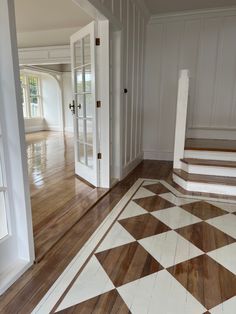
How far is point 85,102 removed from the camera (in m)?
3.12

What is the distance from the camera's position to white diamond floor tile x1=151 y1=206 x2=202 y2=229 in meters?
2.20

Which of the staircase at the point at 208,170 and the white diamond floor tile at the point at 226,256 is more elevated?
the staircase at the point at 208,170

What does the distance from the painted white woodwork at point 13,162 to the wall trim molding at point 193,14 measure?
352cm

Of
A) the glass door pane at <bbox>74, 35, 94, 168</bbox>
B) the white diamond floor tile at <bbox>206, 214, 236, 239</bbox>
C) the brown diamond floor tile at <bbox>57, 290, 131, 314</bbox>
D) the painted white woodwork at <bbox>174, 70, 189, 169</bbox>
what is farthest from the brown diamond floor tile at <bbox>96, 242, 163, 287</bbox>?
the painted white woodwork at <bbox>174, 70, 189, 169</bbox>

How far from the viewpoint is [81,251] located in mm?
1777

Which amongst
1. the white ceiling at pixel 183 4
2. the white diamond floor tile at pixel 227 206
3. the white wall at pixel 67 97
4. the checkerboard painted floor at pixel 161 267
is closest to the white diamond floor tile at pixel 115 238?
the checkerboard painted floor at pixel 161 267

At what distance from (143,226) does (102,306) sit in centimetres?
93

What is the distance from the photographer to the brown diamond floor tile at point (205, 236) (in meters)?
1.86

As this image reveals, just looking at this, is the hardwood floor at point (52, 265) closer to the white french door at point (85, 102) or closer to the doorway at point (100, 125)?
the doorway at point (100, 125)

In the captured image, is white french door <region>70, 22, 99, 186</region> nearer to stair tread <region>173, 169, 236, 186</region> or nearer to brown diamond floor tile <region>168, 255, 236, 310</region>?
stair tread <region>173, 169, 236, 186</region>

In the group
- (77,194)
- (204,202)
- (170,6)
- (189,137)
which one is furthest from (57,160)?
(170,6)

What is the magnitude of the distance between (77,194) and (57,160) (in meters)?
1.90

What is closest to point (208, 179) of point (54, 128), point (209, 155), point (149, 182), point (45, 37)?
point (209, 155)

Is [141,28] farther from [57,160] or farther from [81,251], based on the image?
[81,251]
